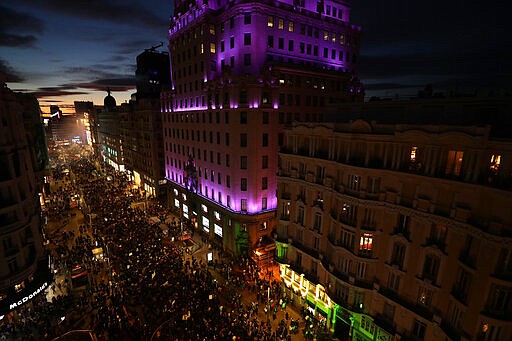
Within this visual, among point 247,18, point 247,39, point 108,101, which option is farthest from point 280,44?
point 108,101

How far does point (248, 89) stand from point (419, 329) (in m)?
33.5

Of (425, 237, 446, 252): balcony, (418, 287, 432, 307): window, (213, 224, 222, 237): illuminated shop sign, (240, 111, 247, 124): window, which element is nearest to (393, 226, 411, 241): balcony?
(425, 237, 446, 252): balcony

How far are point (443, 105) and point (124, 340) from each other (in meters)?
Result: 35.5

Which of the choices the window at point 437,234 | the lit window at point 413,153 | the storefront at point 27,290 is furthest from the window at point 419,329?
the storefront at point 27,290

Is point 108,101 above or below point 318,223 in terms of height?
above

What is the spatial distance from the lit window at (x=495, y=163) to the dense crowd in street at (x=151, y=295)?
70.7ft

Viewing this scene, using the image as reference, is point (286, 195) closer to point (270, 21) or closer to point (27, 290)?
point (270, 21)

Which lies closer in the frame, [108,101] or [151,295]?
[151,295]

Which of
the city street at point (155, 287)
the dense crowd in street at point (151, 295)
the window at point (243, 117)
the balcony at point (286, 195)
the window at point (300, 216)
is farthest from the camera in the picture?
the window at point (243, 117)

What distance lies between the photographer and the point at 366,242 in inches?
958

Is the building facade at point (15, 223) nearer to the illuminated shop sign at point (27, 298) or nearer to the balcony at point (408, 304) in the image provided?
the illuminated shop sign at point (27, 298)

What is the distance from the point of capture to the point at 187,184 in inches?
2078

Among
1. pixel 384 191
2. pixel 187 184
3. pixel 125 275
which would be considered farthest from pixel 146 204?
pixel 384 191

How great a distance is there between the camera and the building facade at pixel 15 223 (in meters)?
24.9
